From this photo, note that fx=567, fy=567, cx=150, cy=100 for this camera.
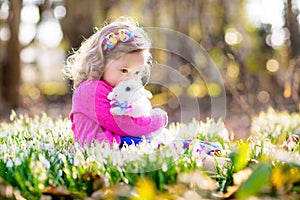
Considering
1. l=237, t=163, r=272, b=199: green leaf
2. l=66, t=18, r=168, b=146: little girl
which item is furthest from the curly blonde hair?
l=237, t=163, r=272, b=199: green leaf

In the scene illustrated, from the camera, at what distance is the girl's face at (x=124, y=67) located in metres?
3.30

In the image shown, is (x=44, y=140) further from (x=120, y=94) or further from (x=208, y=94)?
(x=208, y=94)

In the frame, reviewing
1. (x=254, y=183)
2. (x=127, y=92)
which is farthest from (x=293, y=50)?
(x=254, y=183)

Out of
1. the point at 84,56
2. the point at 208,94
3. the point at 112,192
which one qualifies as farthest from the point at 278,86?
the point at 112,192

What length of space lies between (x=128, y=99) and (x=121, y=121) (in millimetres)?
132

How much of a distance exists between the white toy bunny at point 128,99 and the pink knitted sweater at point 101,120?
47 millimetres

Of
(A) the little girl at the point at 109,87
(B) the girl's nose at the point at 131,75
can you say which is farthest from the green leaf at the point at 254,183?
(B) the girl's nose at the point at 131,75

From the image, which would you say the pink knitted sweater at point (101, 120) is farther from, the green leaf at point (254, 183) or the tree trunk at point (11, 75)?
the tree trunk at point (11, 75)

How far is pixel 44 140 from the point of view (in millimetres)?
3305

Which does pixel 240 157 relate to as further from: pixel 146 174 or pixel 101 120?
pixel 101 120

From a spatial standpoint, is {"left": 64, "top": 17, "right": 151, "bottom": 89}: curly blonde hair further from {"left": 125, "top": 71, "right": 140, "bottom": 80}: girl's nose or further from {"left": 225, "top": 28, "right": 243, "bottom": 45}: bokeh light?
{"left": 225, "top": 28, "right": 243, "bottom": 45}: bokeh light

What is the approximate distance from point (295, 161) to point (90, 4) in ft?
30.6

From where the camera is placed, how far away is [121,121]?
3.19 meters

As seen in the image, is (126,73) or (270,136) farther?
(270,136)
